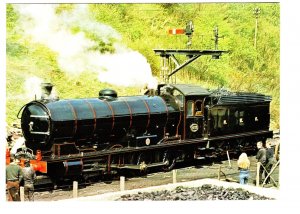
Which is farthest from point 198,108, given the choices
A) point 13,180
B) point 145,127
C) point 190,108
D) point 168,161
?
point 13,180

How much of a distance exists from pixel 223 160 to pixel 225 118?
1216 millimetres

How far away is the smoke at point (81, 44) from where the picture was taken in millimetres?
14312

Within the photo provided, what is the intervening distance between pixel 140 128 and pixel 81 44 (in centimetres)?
268

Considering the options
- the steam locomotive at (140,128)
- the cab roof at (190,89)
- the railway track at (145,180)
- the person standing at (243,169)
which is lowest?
the railway track at (145,180)

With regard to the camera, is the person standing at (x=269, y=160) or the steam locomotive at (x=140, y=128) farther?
the person standing at (x=269, y=160)

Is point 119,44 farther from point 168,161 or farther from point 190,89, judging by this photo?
point 168,161

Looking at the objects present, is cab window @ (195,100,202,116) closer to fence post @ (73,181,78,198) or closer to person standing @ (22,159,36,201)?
fence post @ (73,181,78,198)

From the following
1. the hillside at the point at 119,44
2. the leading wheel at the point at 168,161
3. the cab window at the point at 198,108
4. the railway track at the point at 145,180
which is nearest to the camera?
the railway track at the point at 145,180

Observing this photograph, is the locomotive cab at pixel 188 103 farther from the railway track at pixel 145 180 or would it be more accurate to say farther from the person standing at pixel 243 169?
the person standing at pixel 243 169

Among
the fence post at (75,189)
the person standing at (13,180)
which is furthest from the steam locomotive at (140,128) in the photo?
the fence post at (75,189)

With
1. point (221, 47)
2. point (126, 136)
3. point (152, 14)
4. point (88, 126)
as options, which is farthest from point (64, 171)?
point (221, 47)

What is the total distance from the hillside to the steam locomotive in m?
0.79

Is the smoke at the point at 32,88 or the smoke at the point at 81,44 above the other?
the smoke at the point at 81,44

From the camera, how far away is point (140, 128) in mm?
14977
